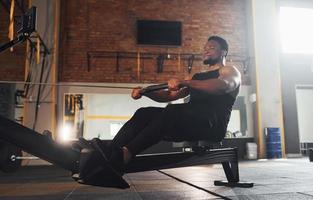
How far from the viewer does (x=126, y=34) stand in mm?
6895

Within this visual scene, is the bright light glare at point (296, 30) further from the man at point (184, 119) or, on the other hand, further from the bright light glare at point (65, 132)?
the man at point (184, 119)

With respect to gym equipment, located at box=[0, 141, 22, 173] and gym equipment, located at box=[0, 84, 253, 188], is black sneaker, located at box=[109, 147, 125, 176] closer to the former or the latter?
gym equipment, located at box=[0, 84, 253, 188]

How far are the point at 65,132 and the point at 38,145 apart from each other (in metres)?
5.13

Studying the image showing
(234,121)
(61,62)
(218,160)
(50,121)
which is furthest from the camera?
(234,121)

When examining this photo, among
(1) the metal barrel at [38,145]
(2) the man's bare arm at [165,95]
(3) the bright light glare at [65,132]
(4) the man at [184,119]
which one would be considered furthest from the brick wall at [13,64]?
(1) the metal barrel at [38,145]

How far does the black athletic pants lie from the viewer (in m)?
1.62

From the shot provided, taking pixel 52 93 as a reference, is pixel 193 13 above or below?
above

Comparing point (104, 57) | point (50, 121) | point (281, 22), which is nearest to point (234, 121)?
point (281, 22)

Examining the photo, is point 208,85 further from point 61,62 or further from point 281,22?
point 281,22

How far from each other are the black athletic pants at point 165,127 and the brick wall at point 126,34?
16.4 feet

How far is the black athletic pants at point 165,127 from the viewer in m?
1.62

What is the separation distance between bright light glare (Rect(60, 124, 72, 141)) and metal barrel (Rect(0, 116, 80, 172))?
182 inches

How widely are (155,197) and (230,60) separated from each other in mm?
5667

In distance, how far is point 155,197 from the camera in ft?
6.65
